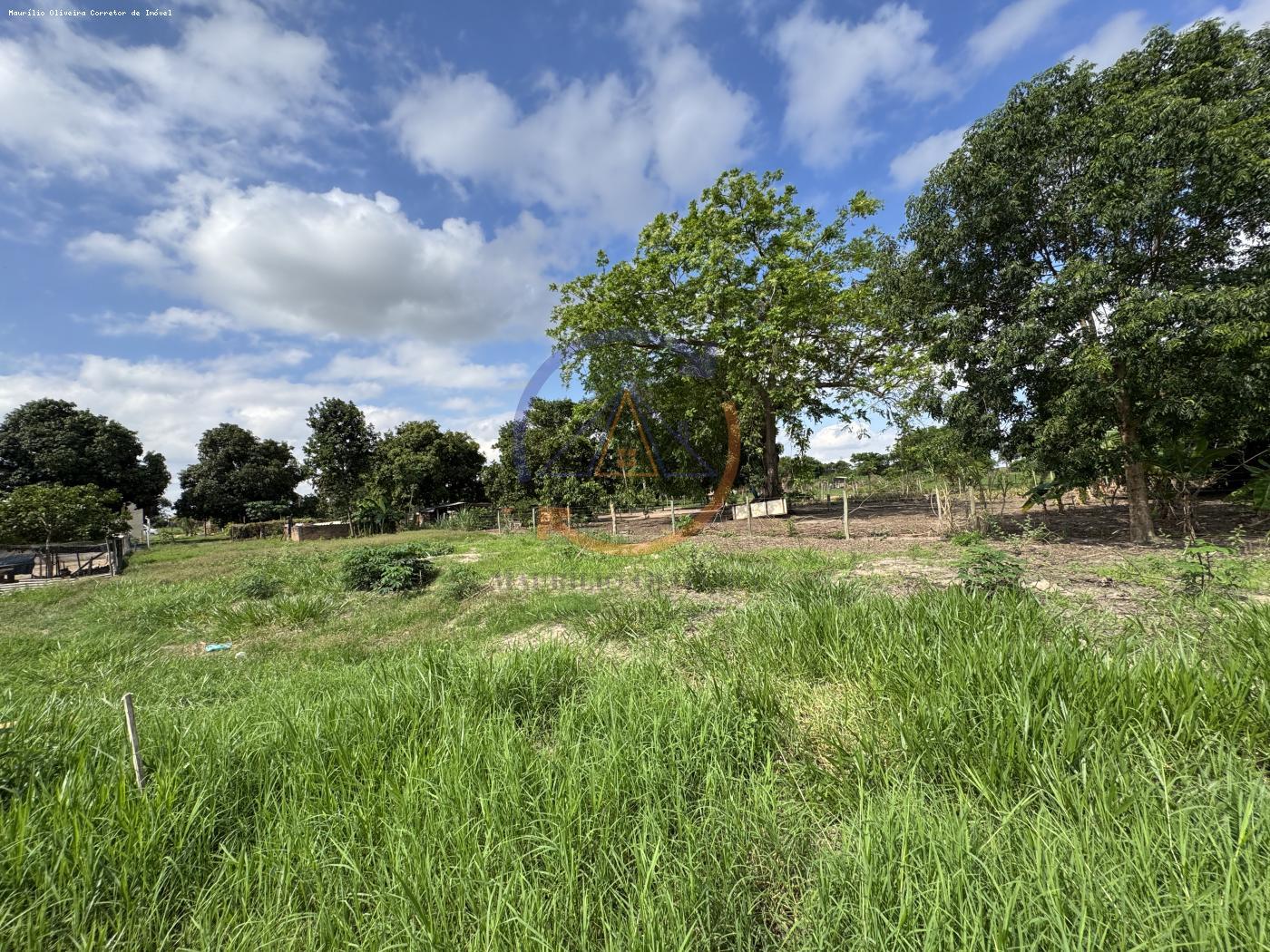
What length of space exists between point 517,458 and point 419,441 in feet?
34.5

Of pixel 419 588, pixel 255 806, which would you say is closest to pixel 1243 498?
pixel 255 806

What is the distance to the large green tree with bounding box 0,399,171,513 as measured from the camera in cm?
2878

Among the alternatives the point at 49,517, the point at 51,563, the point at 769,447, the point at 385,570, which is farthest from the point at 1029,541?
the point at 49,517

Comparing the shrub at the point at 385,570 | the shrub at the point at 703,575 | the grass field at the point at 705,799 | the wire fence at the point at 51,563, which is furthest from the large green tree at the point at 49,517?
the shrub at the point at 703,575

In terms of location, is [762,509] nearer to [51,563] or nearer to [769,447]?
[769,447]

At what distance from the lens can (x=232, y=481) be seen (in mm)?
36500

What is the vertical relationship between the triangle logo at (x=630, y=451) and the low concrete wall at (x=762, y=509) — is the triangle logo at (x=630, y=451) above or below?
above

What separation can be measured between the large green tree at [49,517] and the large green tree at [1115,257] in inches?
1095

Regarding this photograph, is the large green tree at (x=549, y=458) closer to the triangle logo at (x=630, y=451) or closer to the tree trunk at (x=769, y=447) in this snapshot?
the triangle logo at (x=630, y=451)

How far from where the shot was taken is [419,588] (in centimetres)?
913

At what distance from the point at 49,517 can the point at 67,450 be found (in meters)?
18.5

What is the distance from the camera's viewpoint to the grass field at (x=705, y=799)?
4.69ft

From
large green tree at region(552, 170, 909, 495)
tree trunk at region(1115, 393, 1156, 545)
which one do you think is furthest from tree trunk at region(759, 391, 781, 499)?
tree trunk at region(1115, 393, 1156, 545)

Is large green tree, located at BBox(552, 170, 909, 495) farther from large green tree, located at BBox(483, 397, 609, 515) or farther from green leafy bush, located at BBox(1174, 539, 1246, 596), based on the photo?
green leafy bush, located at BBox(1174, 539, 1246, 596)
